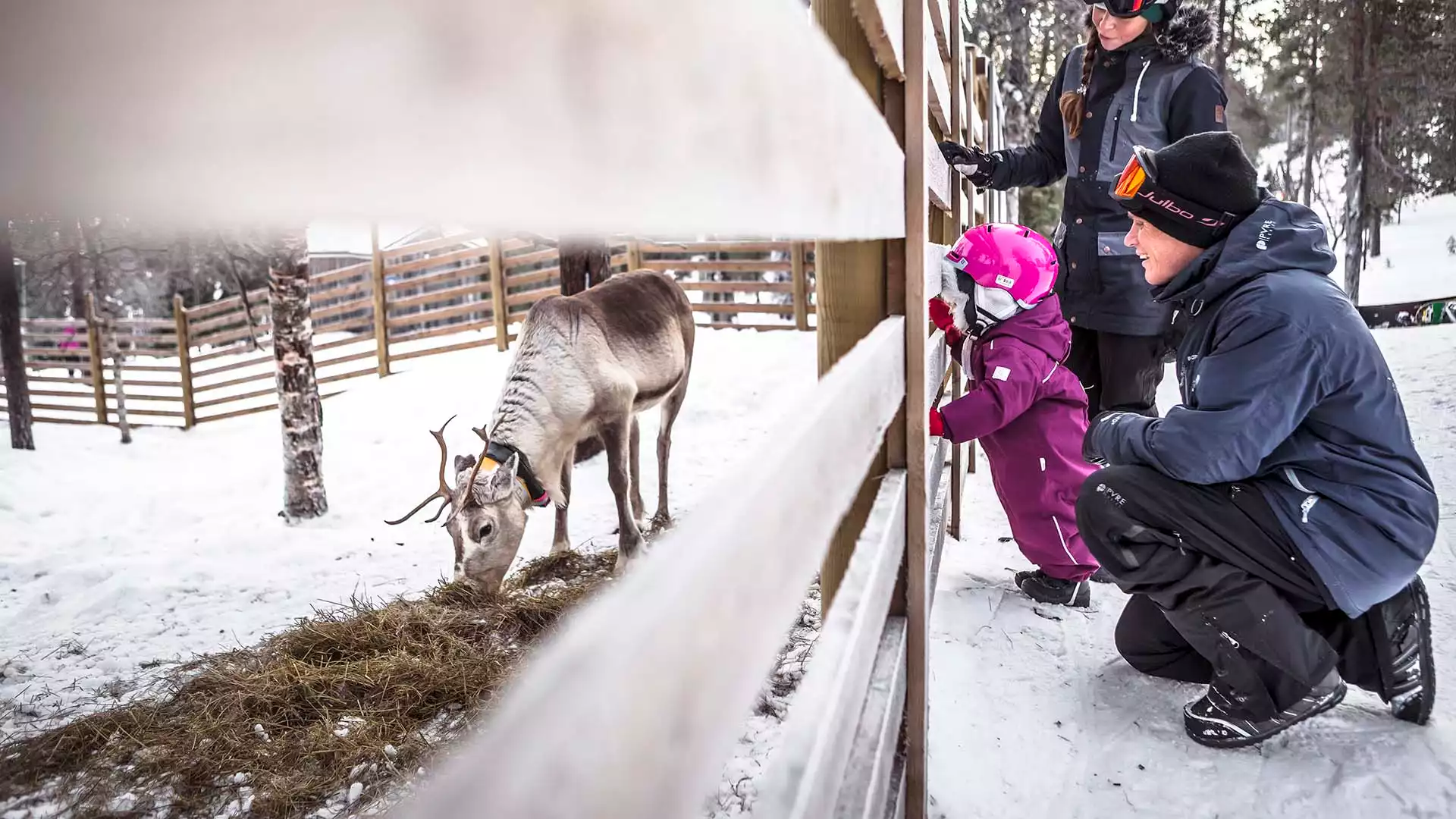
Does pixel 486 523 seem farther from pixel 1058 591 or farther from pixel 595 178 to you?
pixel 595 178

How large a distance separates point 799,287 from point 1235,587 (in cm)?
943

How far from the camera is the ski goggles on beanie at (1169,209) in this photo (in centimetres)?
198

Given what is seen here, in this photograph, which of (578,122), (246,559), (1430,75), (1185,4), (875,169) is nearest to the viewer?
(578,122)

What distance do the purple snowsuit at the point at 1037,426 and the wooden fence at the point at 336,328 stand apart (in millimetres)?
6810

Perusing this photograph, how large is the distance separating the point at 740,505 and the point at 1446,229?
24820 millimetres

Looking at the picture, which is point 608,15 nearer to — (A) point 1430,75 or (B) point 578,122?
(B) point 578,122

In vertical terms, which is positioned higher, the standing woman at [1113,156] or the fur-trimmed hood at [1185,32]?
the fur-trimmed hood at [1185,32]

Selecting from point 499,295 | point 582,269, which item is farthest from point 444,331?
point 582,269

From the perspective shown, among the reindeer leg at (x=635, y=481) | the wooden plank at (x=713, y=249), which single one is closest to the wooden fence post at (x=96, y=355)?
the wooden plank at (x=713, y=249)

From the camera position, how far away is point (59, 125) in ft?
0.61

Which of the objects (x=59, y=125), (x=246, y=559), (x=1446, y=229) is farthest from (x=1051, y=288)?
(x=1446, y=229)

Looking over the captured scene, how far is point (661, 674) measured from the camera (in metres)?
0.42

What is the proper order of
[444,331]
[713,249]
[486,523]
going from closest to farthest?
[486,523], [444,331], [713,249]

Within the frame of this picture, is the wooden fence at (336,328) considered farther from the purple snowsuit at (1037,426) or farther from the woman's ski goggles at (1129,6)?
the purple snowsuit at (1037,426)
